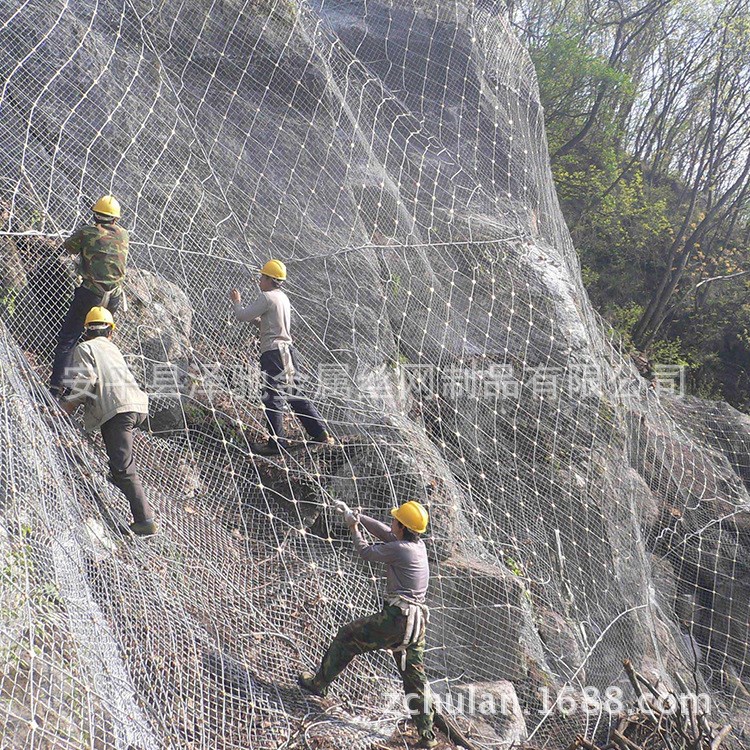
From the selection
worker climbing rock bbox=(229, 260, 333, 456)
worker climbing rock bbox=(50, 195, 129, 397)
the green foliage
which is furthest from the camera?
the green foliage

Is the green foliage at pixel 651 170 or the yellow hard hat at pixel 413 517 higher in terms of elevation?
the green foliage at pixel 651 170

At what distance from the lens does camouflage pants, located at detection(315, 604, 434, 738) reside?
320 centimetres

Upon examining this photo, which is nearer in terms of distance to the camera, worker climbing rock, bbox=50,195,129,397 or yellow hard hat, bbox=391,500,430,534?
yellow hard hat, bbox=391,500,430,534

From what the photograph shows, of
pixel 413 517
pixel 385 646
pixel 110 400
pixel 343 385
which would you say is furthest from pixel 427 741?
pixel 343 385

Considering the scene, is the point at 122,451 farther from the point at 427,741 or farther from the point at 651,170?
the point at 651,170

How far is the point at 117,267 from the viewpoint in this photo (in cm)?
356

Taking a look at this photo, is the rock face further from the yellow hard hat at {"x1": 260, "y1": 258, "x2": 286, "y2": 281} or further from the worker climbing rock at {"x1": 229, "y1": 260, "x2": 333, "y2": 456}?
the yellow hard hat at {"x1": 260, "y1": 258, "x2": 286, "y2": 281}

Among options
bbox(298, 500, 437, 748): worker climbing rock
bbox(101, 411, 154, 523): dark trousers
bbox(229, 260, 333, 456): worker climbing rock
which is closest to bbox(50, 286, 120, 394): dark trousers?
bbox(101, 411, 154, 523): dark trousers

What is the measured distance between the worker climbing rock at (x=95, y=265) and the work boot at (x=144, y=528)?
838 mm

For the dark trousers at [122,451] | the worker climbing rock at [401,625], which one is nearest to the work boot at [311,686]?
the worker climbing rock at [401,625]

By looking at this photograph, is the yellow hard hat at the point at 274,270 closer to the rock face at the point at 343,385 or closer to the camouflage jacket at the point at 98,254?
the rock face at the point at 343,385

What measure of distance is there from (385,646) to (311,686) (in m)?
0.38

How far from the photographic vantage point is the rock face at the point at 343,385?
3238 millimetres

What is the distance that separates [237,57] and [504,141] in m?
2.44
